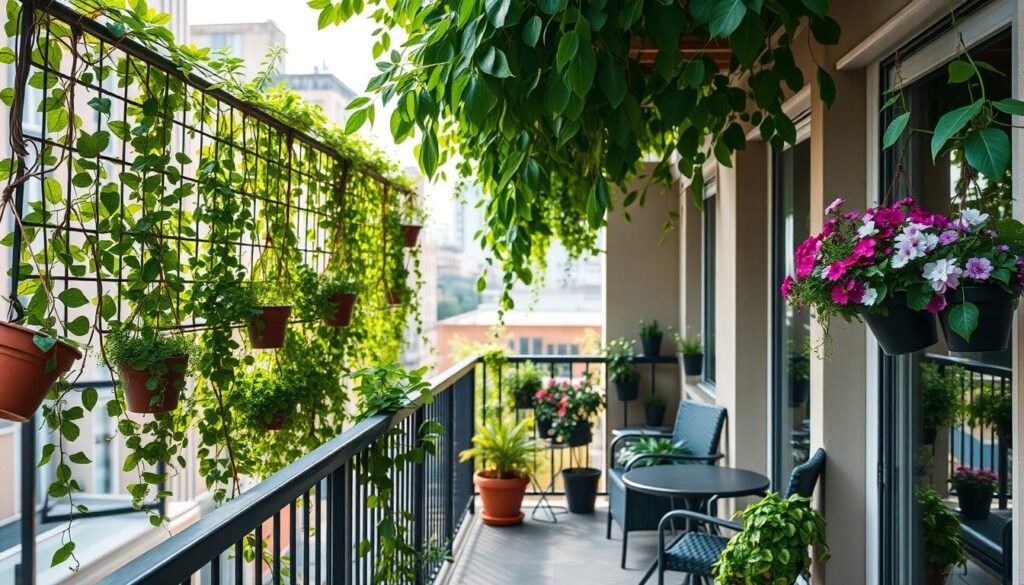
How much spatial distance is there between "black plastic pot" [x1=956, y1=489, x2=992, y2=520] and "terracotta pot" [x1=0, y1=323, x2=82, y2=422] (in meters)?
2.00

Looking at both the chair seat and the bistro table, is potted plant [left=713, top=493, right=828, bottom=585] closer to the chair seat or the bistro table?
the chair seat

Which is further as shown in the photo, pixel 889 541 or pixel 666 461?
pixel 666 461

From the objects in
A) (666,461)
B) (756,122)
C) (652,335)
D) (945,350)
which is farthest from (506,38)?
(652,335)

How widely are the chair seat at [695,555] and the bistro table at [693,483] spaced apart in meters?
0.17

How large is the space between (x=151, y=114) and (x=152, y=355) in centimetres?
60

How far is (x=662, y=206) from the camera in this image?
20.0ft

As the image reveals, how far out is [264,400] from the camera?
285 cm

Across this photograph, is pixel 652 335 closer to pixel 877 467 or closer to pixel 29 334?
pixel 877 467

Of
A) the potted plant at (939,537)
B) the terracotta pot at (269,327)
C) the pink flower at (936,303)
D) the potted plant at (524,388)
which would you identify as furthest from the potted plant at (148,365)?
the potted plant at (524,388)

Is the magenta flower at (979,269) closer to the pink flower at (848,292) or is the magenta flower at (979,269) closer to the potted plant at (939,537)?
the pink flower at (848,292)

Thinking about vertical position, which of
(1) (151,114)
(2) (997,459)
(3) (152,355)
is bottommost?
(2) (997,459)

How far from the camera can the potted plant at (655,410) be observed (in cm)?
588

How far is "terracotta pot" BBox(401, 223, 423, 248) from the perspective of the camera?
4477mm

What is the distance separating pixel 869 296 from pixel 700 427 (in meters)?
2.77
